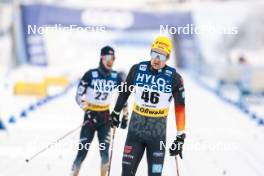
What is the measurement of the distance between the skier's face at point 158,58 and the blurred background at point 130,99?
3.16 m

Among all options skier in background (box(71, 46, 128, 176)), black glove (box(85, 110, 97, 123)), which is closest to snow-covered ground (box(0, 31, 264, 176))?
skier in background (box(71, 46, 128, 176))

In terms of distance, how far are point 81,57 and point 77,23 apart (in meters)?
20.8

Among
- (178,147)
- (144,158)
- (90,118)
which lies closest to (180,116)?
(178,147)

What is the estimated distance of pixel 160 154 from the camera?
553 cm

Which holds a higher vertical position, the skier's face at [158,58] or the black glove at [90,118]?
the skier's face at [158,58]

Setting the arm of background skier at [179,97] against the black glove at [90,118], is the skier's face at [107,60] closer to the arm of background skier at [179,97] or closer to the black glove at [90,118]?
the black glove at [90,118]

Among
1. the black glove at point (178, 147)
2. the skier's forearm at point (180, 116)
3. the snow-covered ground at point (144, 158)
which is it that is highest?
the skier's forearm at point (180, 116)

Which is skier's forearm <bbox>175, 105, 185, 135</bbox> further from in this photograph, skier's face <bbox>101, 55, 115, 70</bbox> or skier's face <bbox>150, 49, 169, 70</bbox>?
skier's face <bbox>101, 55, 115, 70</bbox>

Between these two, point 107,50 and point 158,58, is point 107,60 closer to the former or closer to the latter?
point 107,50

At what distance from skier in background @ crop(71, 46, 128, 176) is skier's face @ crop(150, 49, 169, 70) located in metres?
1.51

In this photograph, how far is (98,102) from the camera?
7188 mm

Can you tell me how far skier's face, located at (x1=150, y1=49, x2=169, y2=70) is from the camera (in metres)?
5.46

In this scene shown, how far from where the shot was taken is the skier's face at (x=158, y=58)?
5.46 metres

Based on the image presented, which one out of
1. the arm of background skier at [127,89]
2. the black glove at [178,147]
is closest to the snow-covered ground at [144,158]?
the arm of background skier at [127,89]
